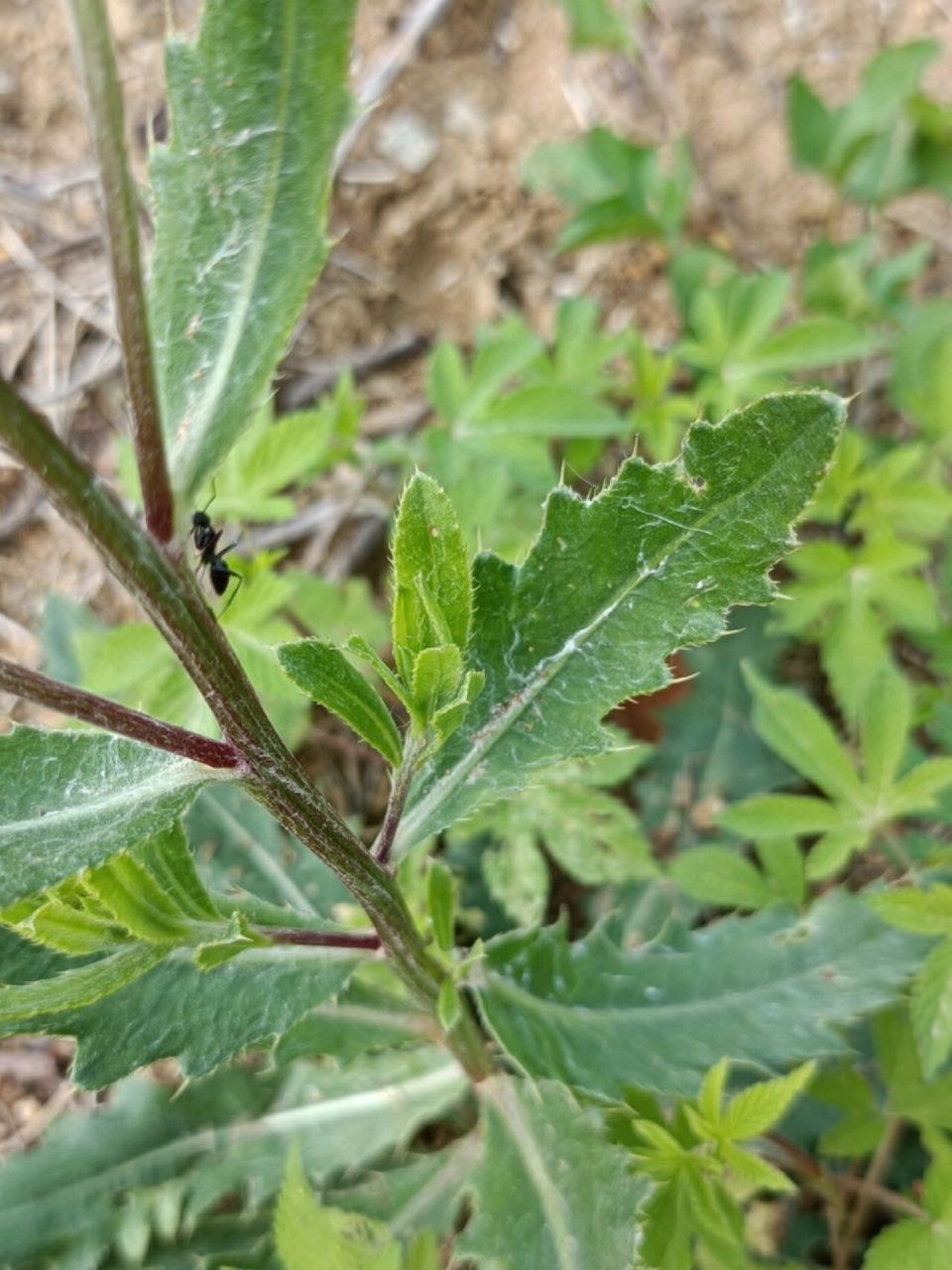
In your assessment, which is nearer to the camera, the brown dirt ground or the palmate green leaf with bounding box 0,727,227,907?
the palmate green leaf with bounding box 0,727,227,907

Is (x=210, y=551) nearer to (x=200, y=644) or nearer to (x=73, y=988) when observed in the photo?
(x=200, y=644)

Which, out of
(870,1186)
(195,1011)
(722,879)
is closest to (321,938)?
(195,1011)

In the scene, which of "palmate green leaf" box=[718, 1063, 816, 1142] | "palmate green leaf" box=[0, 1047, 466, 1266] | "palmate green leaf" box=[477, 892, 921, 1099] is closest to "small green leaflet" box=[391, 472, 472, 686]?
"palmate green leaf" box=[477, 892, 921, 1099]

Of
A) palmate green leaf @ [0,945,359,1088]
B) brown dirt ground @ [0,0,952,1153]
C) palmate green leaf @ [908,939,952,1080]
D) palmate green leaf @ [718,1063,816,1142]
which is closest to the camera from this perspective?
palmate green leaf @ [0,945,359,1088]

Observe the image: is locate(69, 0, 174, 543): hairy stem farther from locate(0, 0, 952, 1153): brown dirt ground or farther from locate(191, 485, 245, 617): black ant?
locate(0, 0, 952, 1153): brown dirt ground

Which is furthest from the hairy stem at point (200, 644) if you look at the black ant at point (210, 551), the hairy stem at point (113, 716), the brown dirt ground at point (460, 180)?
the brown dirt ground at point (460, 180)

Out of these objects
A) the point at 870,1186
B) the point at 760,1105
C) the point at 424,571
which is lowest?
the point at 870,1186
